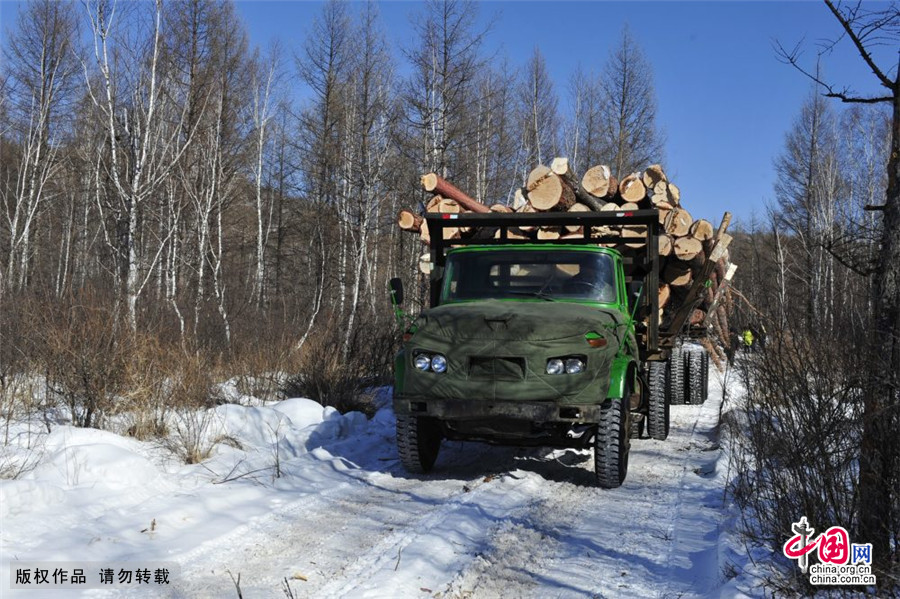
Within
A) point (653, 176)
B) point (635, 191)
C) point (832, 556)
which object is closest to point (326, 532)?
point (832, 556)

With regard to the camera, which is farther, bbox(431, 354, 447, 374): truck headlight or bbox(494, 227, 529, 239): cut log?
bbox(494, 227, 529, 239): cut log

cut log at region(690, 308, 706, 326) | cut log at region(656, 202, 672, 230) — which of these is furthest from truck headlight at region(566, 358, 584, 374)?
cut log at region(690, 308, 706, 326)

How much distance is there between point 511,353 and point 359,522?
1.86m

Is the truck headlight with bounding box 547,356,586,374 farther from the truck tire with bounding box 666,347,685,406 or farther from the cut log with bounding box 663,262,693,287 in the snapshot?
the truck tire with bounding box 666,347,685,406

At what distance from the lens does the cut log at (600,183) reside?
1073 centimetres

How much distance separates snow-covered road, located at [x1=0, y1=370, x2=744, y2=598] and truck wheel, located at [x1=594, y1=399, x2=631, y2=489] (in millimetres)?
218

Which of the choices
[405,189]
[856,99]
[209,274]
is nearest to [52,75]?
[209,274]

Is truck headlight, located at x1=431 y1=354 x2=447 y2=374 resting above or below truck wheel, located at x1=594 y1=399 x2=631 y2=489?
above

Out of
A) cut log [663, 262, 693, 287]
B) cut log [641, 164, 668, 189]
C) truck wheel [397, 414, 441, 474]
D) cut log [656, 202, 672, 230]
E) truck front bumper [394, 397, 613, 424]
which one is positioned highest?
cut log [641, 164, 668, 189]

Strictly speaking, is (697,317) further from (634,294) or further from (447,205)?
(634,294)

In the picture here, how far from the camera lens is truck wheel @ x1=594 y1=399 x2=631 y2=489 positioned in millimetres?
6070

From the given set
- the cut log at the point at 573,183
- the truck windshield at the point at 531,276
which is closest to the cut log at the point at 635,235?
the cut log at the point at 573,183

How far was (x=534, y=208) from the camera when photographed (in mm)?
Result: 10070

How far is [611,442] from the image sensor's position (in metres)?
6.09
